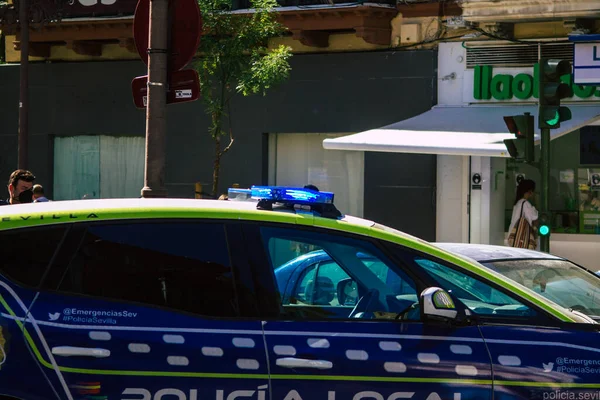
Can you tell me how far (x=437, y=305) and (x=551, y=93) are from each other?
8.14m

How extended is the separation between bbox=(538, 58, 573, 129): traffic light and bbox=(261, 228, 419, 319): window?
7839mm

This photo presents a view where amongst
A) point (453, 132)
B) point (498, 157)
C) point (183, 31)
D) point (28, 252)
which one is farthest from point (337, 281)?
point (498, 157)

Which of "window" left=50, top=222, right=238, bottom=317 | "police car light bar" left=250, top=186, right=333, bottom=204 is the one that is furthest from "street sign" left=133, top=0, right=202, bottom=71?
"window" left=50, top=222, right=238, bottom=317

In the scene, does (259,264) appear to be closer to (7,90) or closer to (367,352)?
(367,352)

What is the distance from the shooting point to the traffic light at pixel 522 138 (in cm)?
1284

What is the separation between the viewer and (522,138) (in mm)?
13008

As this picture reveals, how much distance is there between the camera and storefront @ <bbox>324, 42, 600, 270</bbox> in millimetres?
16344

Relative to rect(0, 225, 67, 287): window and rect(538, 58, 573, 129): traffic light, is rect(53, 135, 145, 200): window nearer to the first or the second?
rect(538, 58, 573, 129): traffic light

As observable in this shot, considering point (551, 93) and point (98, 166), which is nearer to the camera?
point (551, 93)

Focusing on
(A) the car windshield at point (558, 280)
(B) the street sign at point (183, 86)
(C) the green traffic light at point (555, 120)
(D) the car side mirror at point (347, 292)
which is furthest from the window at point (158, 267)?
(C) the green traffic light at point (555, 120)

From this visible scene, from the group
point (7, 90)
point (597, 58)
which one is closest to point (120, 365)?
point (597, 58)

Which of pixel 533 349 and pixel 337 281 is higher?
pixel 337 281

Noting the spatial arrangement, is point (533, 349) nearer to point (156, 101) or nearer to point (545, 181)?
point (156, 101)

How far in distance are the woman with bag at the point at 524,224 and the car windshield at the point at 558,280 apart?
7.36m
